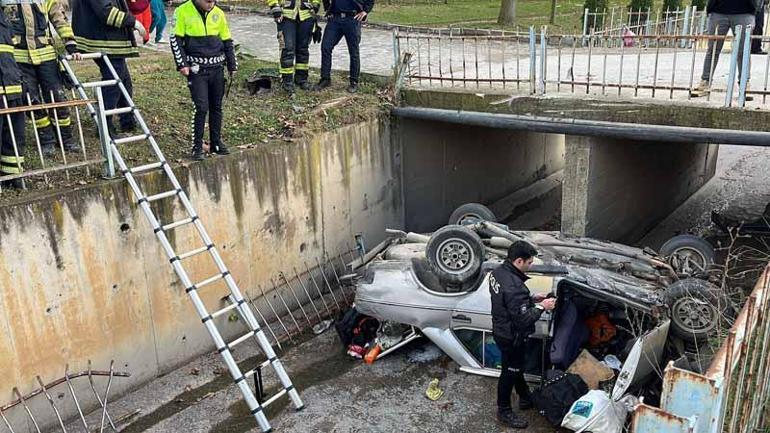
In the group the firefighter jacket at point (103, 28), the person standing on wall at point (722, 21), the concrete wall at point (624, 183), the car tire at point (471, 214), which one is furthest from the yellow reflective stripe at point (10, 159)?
the person standing on wall at point (722, 21)

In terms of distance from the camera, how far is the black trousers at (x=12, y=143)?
20.9ft

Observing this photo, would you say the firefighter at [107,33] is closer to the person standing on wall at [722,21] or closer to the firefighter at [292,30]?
the firefighter at [292,30]

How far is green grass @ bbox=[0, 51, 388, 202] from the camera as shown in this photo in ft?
24.2

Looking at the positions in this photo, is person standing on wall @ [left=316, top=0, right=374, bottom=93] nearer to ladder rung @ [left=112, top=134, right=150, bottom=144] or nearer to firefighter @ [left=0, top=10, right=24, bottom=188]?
ladder rung @ [left=112, top=134, right=150, bottom=144]

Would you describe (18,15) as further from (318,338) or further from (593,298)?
(593,298)

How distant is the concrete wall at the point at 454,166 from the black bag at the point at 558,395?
507cm

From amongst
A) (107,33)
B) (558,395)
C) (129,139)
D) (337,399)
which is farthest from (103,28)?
(558,395)

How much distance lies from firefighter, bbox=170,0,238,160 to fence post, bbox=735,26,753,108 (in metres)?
5.75

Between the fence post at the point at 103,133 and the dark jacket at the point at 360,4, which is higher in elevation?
the dark jacket at the point at 360,4

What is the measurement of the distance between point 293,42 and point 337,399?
207 inches

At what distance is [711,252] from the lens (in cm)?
834

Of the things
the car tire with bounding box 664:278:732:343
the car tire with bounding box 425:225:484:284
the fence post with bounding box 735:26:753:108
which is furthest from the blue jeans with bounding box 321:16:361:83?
the car tire with bounding box 664:278:732:343

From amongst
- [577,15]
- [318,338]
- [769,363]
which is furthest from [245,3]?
[769,363]

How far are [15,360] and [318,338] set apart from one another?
10.7ft
